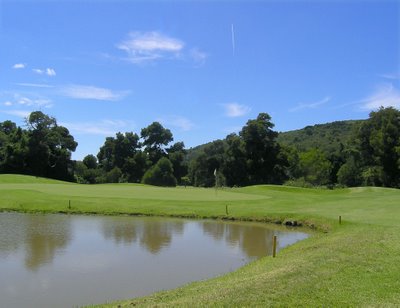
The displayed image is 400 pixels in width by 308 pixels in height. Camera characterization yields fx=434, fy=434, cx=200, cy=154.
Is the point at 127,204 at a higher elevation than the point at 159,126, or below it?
below

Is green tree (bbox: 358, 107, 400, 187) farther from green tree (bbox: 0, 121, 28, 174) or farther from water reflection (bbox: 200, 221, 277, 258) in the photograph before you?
green tree (bbox: 0, 121, 28, 174)

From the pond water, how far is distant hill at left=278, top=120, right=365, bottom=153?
95754mm

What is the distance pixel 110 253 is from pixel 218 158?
88.3m

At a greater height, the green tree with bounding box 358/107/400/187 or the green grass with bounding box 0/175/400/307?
the green tree with bounding box 358/107/400/187

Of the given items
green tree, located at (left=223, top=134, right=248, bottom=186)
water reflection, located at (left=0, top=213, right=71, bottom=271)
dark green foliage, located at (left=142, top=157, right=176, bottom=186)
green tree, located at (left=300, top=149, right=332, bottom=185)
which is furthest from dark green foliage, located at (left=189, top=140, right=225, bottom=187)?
water reflection, located at (left=0, top=213, right=71, bottom=271)

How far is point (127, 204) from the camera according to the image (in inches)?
1307

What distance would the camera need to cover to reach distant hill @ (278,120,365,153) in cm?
12457

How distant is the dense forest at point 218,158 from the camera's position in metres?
73.1

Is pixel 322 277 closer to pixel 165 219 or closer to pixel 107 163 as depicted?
pixel 165 219

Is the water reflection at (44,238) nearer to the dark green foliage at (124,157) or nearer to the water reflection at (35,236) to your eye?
the water reflection at (35,236)

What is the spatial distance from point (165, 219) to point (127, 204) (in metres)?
5.38

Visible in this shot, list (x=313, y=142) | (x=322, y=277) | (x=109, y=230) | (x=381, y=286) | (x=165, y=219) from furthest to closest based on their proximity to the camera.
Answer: (x=313, y=142)
(x=165, y=219)
(x=109, y=230)
(x=322, y=277)
(x=381, y=286)

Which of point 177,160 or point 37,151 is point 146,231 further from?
point 177,160

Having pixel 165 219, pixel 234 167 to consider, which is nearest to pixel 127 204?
pixel 165 219
